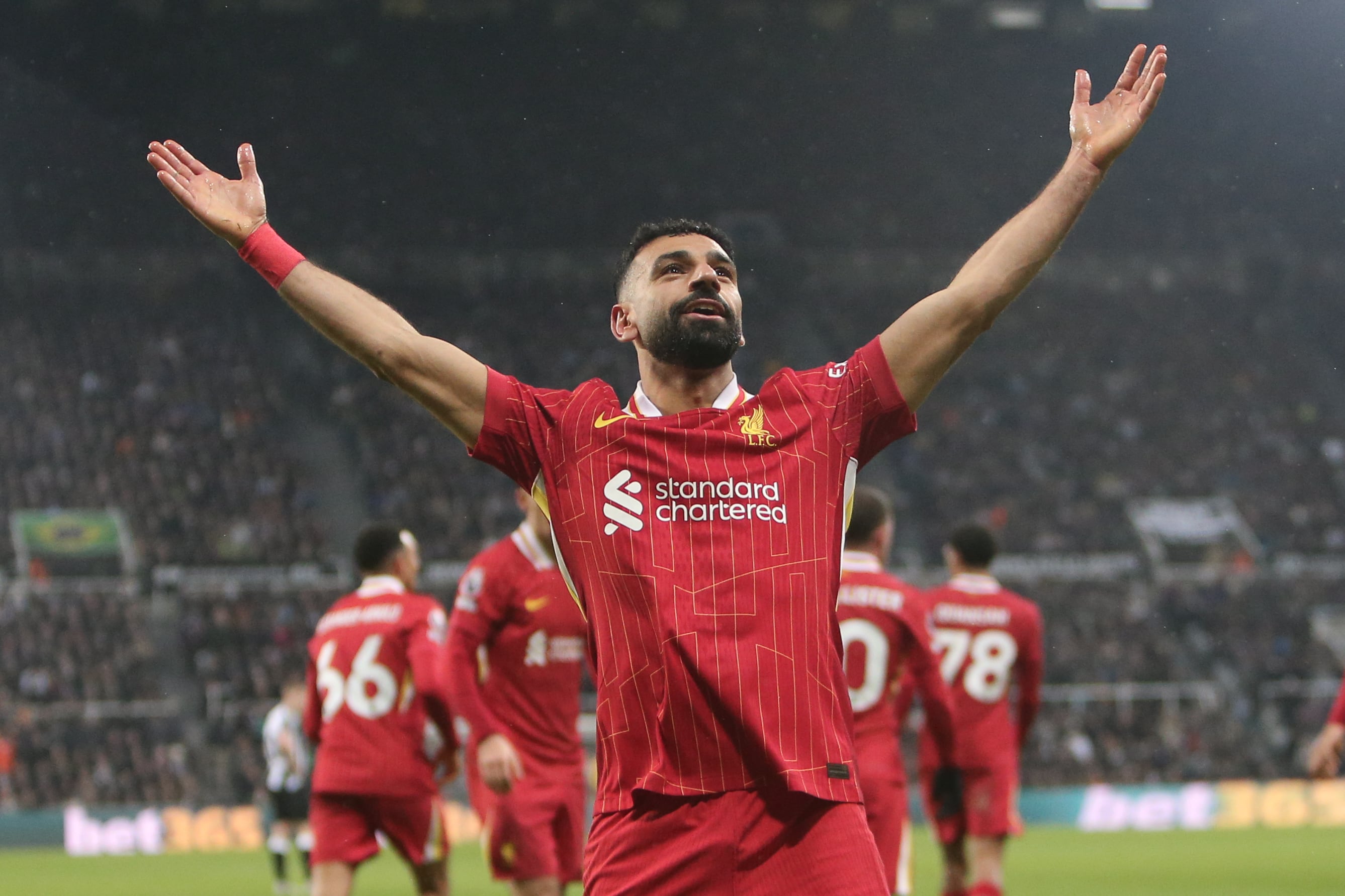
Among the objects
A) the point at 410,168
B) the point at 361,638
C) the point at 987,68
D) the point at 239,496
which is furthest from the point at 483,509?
the point at 361,638

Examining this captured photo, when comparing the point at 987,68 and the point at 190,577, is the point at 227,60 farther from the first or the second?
the point at 987,68

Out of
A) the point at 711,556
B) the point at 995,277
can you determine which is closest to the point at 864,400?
the point at 995,277

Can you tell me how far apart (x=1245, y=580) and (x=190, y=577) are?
58.9 ft

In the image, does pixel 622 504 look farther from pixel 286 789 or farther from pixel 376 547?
pixel 286 789

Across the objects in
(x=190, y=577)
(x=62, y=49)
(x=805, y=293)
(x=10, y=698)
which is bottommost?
(x=10, y=698)

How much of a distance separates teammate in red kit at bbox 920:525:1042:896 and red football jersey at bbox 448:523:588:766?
2372 millimetres

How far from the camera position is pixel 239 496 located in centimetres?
2822

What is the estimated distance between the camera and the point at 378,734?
741 centimetres

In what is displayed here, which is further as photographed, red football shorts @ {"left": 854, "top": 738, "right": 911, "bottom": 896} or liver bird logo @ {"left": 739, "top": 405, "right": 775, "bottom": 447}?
red football shorts @ {"left": 854, "top": 738, "right": 911, "bottom": 896}

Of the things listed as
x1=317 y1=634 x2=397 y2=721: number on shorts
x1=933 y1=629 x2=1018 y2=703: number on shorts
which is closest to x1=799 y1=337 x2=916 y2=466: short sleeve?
x1=317 y1=634 x2=397 y2=721: number on shorts

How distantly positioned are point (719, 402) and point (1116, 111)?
1.11m

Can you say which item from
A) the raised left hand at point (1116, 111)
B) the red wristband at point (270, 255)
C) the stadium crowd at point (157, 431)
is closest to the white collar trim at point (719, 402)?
the red wristband at point (270, 255)

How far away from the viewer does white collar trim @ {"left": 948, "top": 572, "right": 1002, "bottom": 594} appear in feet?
28.5

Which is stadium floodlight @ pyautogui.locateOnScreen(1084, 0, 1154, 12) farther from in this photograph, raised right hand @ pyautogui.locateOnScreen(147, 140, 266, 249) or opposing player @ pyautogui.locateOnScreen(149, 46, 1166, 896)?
raised right hand @ pyautogui.locateOnScreen(147, 140, 266, 249)
